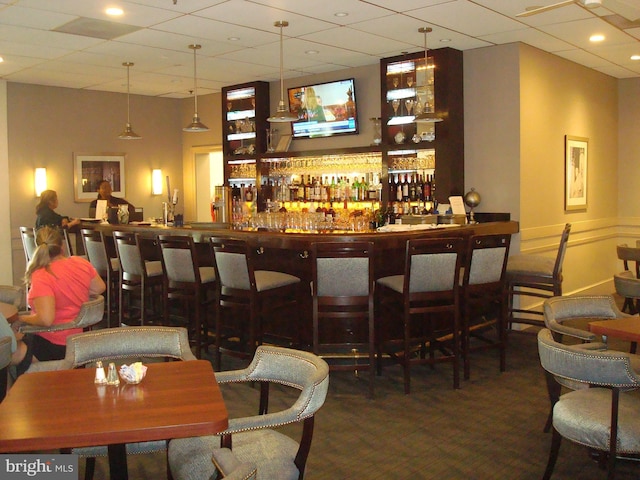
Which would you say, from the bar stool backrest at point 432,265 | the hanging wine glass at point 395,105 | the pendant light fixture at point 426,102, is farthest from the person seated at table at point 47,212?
the bar stool backrest at point 432,265

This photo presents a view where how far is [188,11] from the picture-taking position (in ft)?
19.9

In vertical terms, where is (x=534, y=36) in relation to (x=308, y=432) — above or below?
above

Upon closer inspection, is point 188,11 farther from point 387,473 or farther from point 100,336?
point 387,473

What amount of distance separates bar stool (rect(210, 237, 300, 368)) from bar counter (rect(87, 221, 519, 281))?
202 millimetres

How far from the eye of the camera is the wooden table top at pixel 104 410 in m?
2.05

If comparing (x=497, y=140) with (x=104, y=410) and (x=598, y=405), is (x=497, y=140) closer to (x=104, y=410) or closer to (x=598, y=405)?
(x=598, y=405)

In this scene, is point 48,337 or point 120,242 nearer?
point 48,337

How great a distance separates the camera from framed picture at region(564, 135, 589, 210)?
8.60 metres

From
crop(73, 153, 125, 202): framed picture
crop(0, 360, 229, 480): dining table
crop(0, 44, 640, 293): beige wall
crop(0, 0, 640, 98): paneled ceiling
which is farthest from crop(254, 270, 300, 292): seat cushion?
crop(73, 153, 125, 202): framed picture

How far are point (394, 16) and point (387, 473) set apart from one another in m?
4.33

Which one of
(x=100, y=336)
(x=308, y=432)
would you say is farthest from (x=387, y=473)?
(x=100, y=336)

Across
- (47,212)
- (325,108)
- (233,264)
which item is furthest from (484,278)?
(47,212)

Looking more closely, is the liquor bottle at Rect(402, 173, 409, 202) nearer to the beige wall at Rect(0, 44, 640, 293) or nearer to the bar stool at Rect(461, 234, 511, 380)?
the beige wall at Rect(0, 44, 640, 293)

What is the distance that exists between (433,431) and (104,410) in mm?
2661
